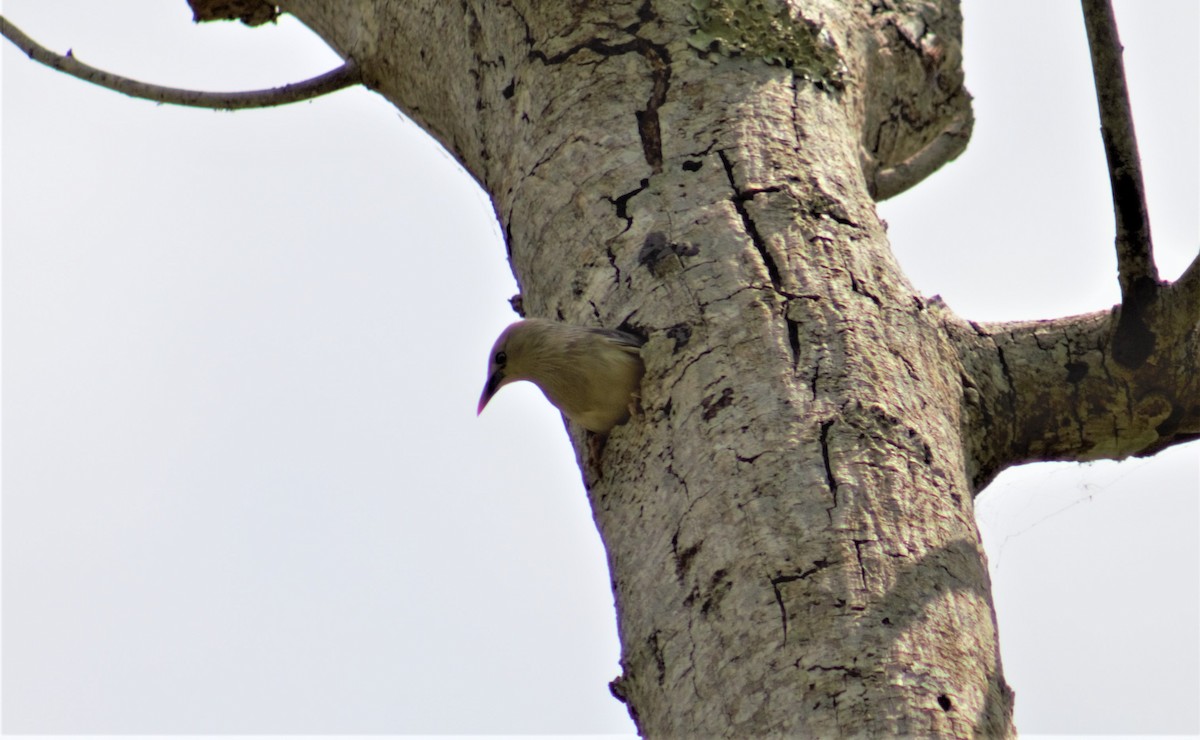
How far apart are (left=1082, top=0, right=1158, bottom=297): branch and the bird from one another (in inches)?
39.5

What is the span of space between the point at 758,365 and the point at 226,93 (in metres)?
2.16

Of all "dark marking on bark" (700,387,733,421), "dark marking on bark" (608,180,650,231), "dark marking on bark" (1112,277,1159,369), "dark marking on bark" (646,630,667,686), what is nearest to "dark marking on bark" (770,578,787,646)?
"dark marking on bark" (646,630,667,686)

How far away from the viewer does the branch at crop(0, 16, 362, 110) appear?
12.1 ft

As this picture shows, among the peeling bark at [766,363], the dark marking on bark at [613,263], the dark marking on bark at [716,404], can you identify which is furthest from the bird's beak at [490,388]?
the dark marking on bark at [716,404]

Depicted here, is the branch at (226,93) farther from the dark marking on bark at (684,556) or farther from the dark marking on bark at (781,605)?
the dark marking on bark at (781,605)

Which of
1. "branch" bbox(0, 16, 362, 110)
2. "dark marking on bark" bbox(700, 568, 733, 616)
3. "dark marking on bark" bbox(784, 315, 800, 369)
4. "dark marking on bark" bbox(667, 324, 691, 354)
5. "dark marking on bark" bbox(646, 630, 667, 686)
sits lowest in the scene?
"dark marking on bark" bbox(646, 630, 667, 686)

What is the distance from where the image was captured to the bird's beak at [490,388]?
2.98m

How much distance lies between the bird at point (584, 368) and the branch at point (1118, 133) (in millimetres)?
1004

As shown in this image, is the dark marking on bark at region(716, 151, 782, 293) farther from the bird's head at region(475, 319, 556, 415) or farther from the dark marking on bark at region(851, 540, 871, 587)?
the dark marking on bark at region(851, 540, 871, 587)

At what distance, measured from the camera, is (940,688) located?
192 cm

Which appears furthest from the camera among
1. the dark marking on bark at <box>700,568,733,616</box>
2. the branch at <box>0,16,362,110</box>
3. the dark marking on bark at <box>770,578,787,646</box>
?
the branch at <box>0,16,362,110</box>

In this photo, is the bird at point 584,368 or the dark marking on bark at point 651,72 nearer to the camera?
the bird at point 584,368

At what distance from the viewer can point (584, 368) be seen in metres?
2.44

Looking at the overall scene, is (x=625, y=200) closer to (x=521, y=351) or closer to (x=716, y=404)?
(x=521, y=351)
